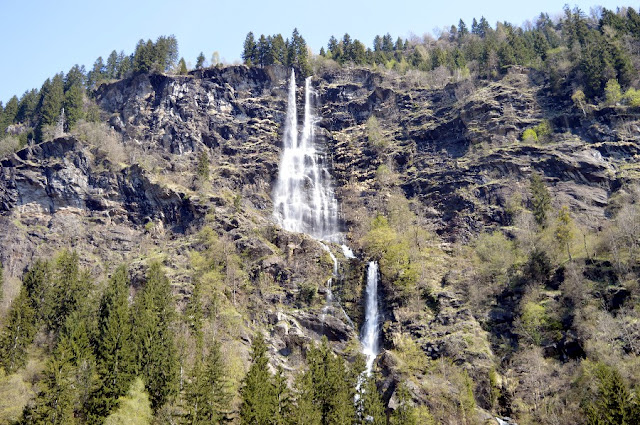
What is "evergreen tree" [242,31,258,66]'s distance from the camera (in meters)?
114

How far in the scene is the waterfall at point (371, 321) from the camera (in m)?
61.3

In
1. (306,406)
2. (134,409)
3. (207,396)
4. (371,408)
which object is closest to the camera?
(134,409)

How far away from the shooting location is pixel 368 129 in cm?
10331

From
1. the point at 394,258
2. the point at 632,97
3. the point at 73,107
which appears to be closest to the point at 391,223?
the point at 394,258

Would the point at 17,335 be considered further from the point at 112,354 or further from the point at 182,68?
the point at 182,68

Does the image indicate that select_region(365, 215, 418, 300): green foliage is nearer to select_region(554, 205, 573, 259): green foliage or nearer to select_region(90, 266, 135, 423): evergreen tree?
select_region(554, 205, 573, 259): green foliage

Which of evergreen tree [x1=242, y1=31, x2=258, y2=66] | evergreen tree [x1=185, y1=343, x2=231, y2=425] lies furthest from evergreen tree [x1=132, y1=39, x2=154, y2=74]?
evergreen tree [x1=185, y1=343, x2=231, y2=425]

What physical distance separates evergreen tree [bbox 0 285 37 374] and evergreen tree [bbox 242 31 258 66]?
79.0 m

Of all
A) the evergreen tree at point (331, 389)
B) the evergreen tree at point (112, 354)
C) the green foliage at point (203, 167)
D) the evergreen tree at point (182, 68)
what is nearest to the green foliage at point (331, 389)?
the evergreen tree at point (331, 389)

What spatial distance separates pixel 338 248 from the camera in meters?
78.8

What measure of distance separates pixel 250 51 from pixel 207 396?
92.0 m

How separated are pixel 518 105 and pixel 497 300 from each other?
158 ft

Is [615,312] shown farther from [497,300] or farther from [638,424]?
[638,424]

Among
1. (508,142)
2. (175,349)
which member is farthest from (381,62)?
(175,349)
